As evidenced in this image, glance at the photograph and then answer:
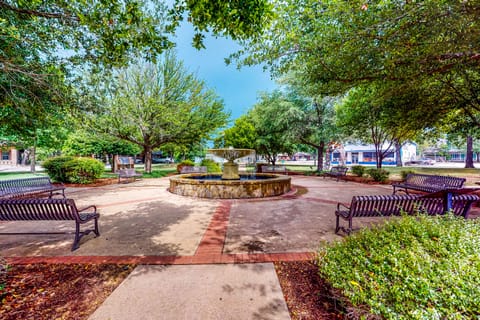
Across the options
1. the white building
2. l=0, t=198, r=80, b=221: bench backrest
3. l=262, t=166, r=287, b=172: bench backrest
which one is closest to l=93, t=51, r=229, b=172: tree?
l=262, t=166, r=287, b=172: bench backrest

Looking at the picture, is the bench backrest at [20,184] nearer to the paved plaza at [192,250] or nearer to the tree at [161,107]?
the paved plaza at [192,250]

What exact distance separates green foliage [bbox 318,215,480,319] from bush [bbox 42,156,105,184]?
1455cm

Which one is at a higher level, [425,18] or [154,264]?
[425,18]

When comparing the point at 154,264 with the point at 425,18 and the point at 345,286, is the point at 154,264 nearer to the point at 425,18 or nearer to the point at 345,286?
the point at 345,286

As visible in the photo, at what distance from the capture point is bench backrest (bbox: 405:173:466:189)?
7.11m

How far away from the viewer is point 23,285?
263 cm

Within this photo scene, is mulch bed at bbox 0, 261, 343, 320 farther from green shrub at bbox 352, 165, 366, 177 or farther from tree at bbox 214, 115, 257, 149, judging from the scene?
tree at bbox 214, 115, 257, 149

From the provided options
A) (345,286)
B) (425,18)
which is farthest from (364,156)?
(345,286)

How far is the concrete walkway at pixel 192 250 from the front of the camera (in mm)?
2281

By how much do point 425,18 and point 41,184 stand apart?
14.1m

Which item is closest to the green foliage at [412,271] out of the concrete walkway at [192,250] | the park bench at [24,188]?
the concrete walkway at [192,250]

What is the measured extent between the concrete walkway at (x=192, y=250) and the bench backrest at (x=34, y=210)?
1.35ft

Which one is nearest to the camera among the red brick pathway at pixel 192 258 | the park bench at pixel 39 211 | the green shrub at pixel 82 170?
the red brick pathway at pixel 192 258

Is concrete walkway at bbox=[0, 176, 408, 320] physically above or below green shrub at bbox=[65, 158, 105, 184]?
below
